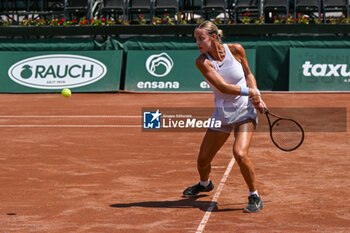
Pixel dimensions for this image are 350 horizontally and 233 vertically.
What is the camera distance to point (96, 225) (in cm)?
570

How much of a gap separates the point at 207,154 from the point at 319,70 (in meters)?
12.8

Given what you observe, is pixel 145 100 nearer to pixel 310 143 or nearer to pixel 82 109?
pixel 82 109

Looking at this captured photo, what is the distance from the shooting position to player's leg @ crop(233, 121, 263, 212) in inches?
232

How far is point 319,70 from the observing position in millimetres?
18469

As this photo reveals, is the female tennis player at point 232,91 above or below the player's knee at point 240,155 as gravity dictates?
above

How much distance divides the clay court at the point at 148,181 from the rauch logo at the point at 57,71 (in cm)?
609

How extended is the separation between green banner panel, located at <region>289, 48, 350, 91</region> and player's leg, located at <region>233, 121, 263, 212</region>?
12.8 meters

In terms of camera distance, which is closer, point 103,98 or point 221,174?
point 221,174

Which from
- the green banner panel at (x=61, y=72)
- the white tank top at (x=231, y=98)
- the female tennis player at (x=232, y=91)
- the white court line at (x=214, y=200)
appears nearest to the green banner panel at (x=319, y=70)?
the green banner panel at (x=61, y=72)

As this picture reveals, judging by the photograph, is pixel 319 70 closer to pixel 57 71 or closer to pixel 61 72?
pixel 61 72

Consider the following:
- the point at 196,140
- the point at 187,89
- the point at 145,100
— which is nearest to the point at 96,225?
the point at 196,140

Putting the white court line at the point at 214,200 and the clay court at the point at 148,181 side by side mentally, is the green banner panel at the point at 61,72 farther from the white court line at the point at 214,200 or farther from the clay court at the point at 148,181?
the white court line at the point at 214,200

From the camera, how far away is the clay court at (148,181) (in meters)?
5.80

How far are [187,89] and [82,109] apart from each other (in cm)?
447
